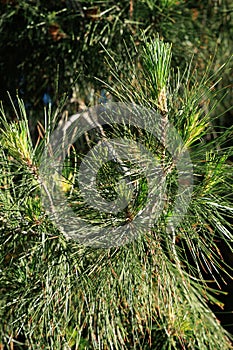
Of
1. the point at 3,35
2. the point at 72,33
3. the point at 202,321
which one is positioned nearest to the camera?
the point at 202,321

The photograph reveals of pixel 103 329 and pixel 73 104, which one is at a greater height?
pixel 73 104

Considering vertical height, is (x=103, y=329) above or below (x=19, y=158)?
below

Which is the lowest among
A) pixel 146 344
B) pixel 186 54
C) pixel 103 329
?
pixel 146 344

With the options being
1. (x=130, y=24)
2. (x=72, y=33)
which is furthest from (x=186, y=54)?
(x=72, y=33)

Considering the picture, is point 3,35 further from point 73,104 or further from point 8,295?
point 8,295

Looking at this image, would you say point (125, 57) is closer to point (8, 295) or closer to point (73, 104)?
point (73, 104)

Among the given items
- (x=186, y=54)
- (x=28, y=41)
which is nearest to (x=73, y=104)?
(x=28, y=41)

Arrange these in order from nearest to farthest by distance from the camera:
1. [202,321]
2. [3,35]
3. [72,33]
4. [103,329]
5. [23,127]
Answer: [23,127] < [103,329] < [202,321] < [72,33] < [3,35]

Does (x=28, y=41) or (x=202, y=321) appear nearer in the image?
(x=202, y=321)

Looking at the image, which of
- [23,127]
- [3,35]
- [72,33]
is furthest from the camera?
[3,35]
